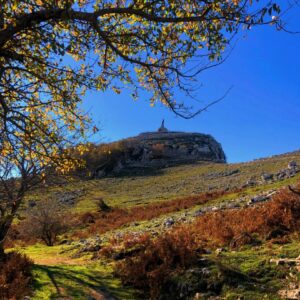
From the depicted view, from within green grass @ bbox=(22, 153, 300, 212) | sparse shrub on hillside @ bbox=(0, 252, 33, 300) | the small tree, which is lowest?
sparse shrub on hillside @ bbox=(0, 252, 33, 300)

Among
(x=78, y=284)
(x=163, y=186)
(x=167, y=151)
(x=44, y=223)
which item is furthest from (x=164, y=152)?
(x=78, y=284)

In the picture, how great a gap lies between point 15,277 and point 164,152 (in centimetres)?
8909

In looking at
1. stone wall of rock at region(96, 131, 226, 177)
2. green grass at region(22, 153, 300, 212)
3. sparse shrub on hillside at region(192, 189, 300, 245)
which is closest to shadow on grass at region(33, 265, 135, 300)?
sparse shrub on hillside at region(192, 189, 300, 245)

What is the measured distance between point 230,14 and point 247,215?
950 cm

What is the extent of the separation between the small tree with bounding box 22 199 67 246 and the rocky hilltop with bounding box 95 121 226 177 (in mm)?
44008

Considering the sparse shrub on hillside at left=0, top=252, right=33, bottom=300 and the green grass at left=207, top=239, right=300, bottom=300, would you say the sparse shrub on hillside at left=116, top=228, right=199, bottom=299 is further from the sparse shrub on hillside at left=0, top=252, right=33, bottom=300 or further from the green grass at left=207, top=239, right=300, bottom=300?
the sparse shrub on hillside at left=0, top=252, right=33, bottom=300

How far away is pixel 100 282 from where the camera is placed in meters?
12.0

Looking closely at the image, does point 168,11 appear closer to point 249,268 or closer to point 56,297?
point 249,268

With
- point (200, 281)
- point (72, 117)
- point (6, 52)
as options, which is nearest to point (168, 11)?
point (6, 52)

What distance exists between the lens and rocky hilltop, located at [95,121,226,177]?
88875 millimetres

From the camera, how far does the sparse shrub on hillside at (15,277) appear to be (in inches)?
404

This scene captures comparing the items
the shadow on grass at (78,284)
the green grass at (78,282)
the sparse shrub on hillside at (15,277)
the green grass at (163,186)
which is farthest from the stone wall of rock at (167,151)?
the shadow on grass at (78,284)

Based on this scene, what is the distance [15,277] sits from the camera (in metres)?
12.2

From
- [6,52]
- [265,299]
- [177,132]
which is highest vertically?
[177,132]
